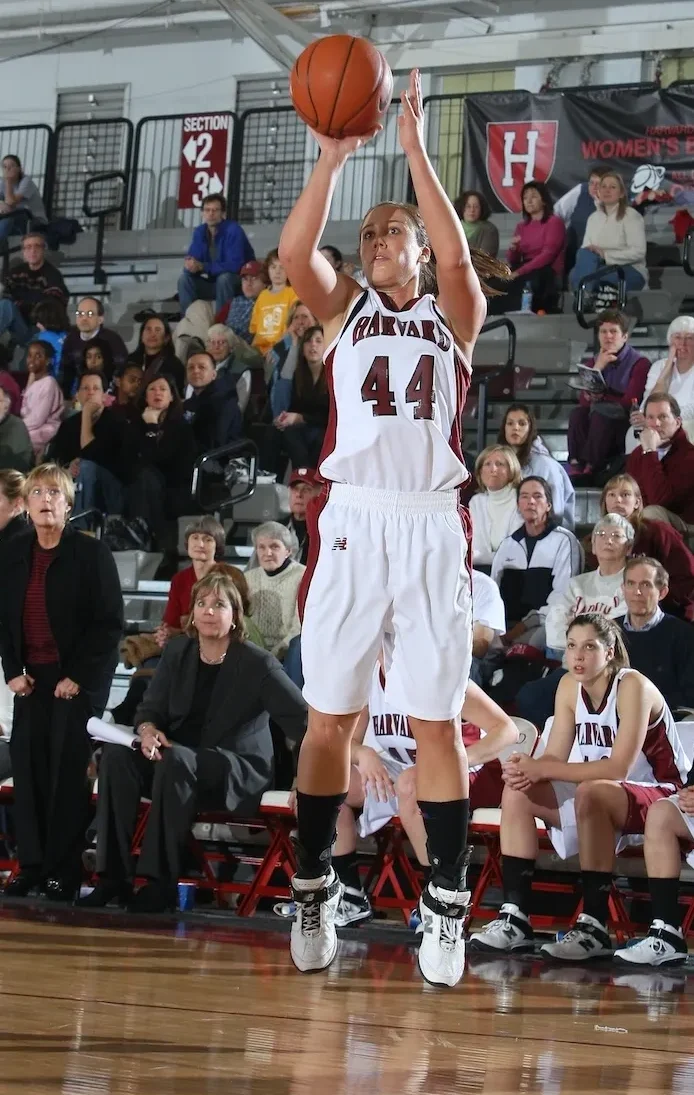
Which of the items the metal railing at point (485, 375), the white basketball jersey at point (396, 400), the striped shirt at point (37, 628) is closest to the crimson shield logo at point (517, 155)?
the metal railing at point (485, 375)

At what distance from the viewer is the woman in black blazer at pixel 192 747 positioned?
499cm

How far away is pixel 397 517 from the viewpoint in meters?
3.25

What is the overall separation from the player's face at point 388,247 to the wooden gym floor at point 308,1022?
5.73ft

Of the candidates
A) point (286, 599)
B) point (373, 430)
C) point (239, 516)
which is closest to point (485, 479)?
point (286, 599)

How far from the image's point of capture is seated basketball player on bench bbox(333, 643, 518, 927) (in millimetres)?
4598

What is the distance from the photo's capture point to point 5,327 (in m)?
10.9

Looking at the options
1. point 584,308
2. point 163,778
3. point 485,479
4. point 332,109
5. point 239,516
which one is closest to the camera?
point 332,109

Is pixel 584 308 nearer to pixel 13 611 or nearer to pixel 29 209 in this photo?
pixel 13 611

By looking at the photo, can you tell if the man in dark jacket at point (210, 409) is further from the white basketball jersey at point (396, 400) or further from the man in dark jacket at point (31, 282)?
the white basketball jersey at point (396, 400)

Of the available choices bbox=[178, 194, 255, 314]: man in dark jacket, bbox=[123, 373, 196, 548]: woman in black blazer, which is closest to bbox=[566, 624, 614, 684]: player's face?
bbox=[123, 373, 196, 548]: woman in black blazer

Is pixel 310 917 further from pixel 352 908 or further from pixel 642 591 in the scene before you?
pixel 642 591

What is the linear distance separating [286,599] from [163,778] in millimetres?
1583

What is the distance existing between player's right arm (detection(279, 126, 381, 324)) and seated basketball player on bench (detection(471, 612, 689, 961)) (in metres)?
1.97

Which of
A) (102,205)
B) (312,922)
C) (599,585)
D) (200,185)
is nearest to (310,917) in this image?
(312,922)
